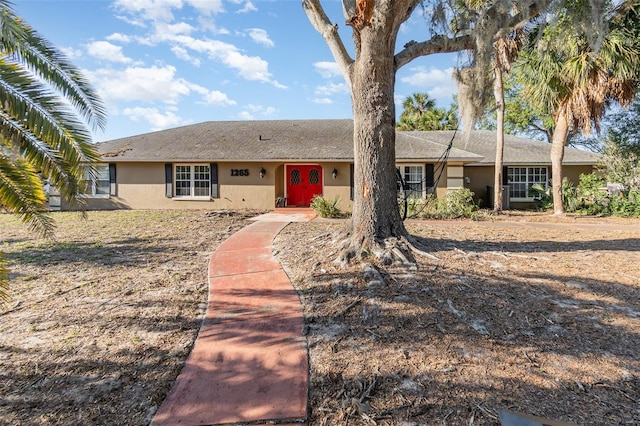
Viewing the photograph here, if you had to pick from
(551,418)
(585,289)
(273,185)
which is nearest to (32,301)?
(551,418)

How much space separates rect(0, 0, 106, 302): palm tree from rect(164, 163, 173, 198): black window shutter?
11.9 metres

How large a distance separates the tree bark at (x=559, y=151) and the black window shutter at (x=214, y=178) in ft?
42.7

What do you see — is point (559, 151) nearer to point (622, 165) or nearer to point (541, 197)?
point (541, 197)

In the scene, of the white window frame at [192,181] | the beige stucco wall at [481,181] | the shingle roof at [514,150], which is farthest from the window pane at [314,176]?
the beige stucco wall at [481,181]

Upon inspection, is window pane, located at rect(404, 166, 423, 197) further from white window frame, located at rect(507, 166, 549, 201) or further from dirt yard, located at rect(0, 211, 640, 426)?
dirt yard, located at rect(0, 211, 640, 426)

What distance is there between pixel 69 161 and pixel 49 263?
413cm

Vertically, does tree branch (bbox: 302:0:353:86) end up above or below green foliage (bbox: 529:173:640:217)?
above

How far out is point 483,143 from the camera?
1912cm

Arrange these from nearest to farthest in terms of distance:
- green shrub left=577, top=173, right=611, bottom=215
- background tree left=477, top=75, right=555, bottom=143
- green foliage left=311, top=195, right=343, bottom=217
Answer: green foliage left=311, top=195, right=343, bottom=217
green shrub left=577, top=173, right=611, bottom=215
background tree left=477, top=75, right=555, bottom=143

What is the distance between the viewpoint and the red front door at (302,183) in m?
16.1

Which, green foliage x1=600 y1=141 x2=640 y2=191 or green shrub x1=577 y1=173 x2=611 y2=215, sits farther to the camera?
green foliage x1=600 y1=141 x2=640 y2=191

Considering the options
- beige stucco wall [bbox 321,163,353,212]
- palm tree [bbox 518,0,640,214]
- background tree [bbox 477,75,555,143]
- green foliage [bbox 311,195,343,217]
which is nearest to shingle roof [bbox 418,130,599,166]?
palm tree [bbox 518,0,640,214]

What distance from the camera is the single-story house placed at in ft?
48.4

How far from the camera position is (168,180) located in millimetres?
15297
